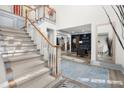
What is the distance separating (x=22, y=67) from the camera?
81.4 inches

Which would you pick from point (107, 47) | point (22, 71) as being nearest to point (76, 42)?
point (107, 47)

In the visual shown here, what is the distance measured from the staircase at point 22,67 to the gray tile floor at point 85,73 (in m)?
0.37

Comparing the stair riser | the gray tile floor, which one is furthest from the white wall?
the stair riser

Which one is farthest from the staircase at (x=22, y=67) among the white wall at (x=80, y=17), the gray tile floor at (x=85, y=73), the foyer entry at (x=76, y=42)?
the white wall at (x=80, y=17)

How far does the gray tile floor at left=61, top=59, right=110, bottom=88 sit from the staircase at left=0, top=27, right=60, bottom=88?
374 millimetres

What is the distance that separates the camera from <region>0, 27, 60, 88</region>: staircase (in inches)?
70.3

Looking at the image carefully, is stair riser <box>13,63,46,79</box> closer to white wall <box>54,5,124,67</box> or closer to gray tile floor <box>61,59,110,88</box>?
gray tile floor <box>61,59,110,88</box>

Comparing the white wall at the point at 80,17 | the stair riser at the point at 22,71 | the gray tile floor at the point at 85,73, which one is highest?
the white wall at the point at 80,17

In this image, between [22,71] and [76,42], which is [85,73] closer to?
[76,42]

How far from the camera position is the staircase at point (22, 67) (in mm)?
1786

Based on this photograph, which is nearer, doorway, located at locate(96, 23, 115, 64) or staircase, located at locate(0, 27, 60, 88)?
staircase, located at locate(0, 27, 60, 88)

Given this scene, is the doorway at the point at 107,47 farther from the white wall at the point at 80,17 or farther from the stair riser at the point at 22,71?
the stair riser at the point at 22,71

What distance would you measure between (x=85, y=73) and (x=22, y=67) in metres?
1.25

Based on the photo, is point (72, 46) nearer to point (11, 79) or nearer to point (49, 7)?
point (49, 7)
